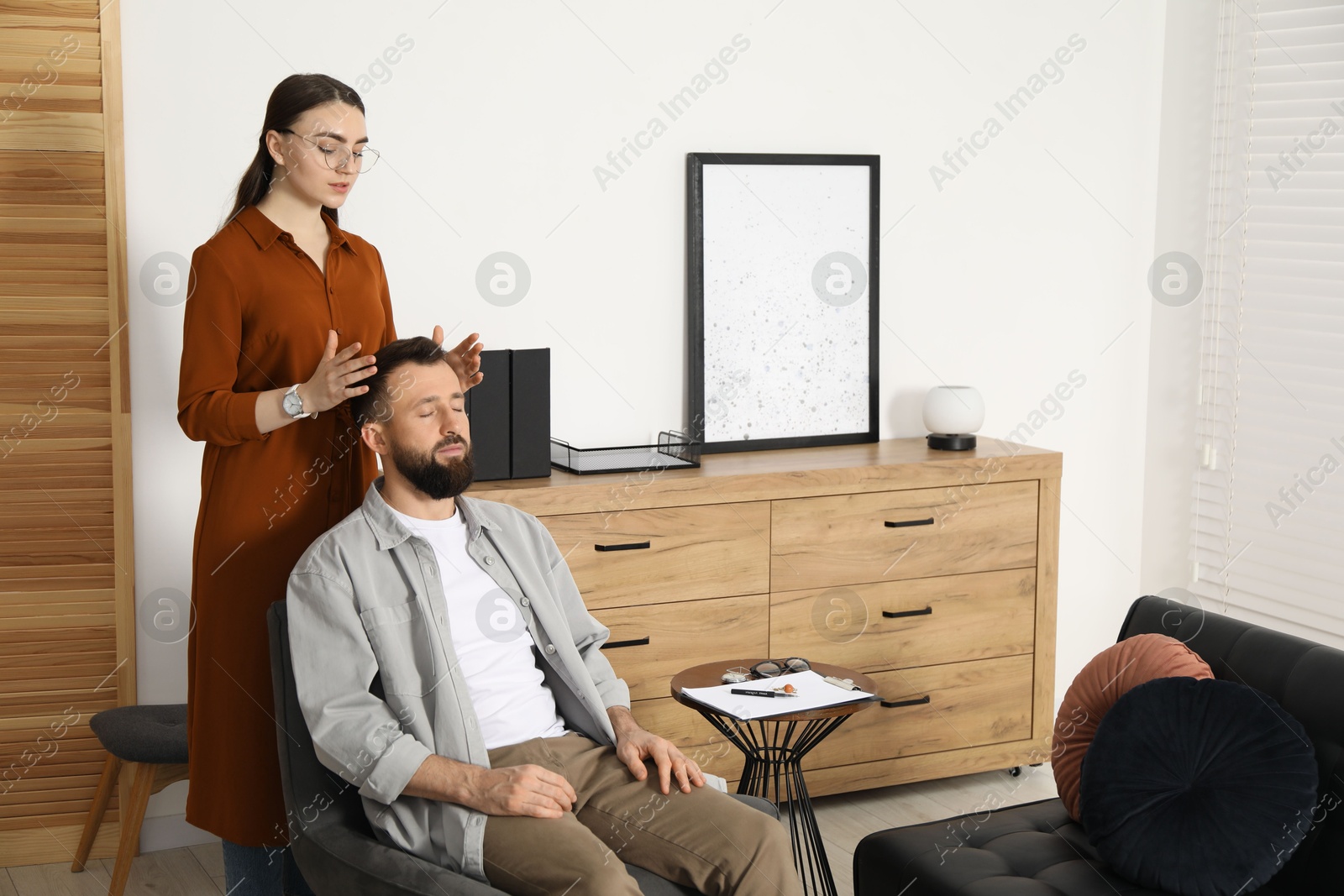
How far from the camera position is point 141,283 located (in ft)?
9.80

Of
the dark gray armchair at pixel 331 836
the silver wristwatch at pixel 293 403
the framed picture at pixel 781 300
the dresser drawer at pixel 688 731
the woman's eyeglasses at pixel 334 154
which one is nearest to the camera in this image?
the dark gray armchair at pixel 331 836

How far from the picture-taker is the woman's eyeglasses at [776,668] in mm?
2691

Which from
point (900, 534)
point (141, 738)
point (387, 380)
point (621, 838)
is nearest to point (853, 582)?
point (900, 534)

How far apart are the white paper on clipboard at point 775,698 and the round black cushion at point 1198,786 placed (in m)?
0.52

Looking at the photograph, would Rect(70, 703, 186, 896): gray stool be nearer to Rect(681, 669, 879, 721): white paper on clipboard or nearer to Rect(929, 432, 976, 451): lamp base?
Rect(681, 669, 879, 721): white paper on clipboard

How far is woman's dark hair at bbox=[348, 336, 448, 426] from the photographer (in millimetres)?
2207

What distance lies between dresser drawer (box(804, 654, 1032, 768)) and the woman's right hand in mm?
1784

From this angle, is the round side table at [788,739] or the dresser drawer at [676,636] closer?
the round side table at [788,739]

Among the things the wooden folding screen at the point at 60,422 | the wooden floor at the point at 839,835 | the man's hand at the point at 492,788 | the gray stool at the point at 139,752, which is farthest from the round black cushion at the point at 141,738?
the man's hand at the point at 492,788

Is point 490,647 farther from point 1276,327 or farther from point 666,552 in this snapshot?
point 1276,327

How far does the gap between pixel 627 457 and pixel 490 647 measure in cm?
120

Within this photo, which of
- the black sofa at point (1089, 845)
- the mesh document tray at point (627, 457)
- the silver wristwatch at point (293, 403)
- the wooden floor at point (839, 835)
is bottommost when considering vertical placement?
the wooden floor at point (839, 835)

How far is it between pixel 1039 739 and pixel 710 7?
7.69ft

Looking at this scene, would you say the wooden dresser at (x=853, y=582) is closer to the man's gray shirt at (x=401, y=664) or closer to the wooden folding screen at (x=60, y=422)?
the man's gray shirt at (x=401, y=664)
